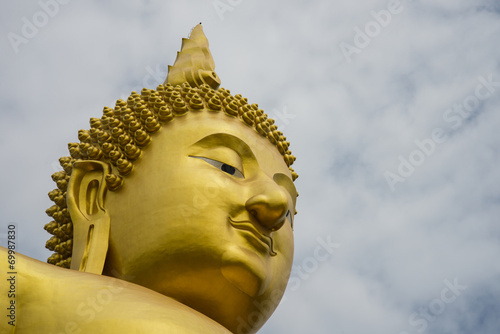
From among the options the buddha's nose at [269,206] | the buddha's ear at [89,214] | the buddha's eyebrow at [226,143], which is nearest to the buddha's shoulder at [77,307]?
the buddha's ear at [89,214]

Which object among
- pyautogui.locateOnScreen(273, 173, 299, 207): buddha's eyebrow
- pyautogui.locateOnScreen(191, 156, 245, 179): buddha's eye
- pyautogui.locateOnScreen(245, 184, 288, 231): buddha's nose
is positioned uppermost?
pyautogui.locateOnScreen(273, 173, 299, 207): buddha's eyebrow

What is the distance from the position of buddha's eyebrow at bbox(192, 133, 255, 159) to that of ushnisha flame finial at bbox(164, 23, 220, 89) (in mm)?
1261

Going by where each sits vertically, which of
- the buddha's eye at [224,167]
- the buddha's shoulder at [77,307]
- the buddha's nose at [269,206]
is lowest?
the buddha's shoulder at [77,307]

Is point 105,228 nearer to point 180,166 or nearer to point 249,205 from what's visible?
point 180,166

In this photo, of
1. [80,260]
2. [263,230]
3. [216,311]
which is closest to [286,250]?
[263,230]

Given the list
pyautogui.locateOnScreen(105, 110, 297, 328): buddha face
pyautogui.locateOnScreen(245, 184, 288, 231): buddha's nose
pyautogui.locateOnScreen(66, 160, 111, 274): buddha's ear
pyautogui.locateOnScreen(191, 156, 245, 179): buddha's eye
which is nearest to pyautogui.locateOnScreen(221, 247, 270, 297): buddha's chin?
pyautogui.locateOnScreen(105, 110, 297, 328): buddha face

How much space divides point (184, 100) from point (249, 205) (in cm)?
139

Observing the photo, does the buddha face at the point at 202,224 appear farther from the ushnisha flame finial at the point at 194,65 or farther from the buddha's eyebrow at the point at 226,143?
the ushnisha flame finial at the point at 194,65

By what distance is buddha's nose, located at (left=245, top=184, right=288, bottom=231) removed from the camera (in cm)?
580

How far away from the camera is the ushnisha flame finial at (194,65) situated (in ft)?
24.1

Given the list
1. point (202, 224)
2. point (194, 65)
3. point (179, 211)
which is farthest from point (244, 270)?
point (194, 65)

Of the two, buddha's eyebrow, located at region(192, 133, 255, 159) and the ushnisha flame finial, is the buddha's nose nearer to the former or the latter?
buddha's eyebrow, located at region(192, 133, 255, 159)

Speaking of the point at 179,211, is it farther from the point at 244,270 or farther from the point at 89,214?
the point at 89,214

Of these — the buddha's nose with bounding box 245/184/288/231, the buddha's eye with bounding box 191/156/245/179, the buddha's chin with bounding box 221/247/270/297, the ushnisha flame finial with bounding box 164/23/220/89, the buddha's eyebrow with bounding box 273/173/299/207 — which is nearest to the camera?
the buddha's chin with bounding box 221/247/270/297
